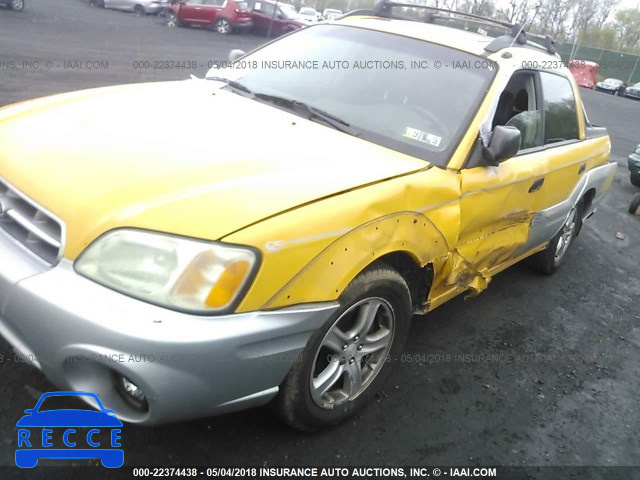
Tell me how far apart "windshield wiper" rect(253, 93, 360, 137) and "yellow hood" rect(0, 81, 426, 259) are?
9 cm

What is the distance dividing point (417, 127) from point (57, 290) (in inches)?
76.0

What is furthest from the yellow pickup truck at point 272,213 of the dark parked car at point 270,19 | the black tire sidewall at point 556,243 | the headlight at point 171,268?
the dark parked car at point 270,19

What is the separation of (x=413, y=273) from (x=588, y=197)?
2.79 meters

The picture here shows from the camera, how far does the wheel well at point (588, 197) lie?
4.78m

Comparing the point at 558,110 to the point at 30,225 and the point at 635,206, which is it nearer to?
the point at 30,225

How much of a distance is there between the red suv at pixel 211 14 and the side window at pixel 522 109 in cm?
2029

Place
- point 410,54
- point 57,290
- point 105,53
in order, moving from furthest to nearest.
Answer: point 105,53 < point 410,54 < point 57,290

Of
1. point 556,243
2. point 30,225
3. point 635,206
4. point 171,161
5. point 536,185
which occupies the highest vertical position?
point 171,161

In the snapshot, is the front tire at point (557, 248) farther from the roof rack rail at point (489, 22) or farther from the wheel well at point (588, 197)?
the roof rack rail at point (489, 22)

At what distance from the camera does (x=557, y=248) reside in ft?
15.5

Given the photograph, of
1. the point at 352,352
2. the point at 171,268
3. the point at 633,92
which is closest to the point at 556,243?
the point at 352,352

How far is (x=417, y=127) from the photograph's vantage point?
9.83 feet

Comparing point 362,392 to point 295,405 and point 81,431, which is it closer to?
point 295,405

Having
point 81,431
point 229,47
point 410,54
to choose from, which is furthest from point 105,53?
point 81,431
